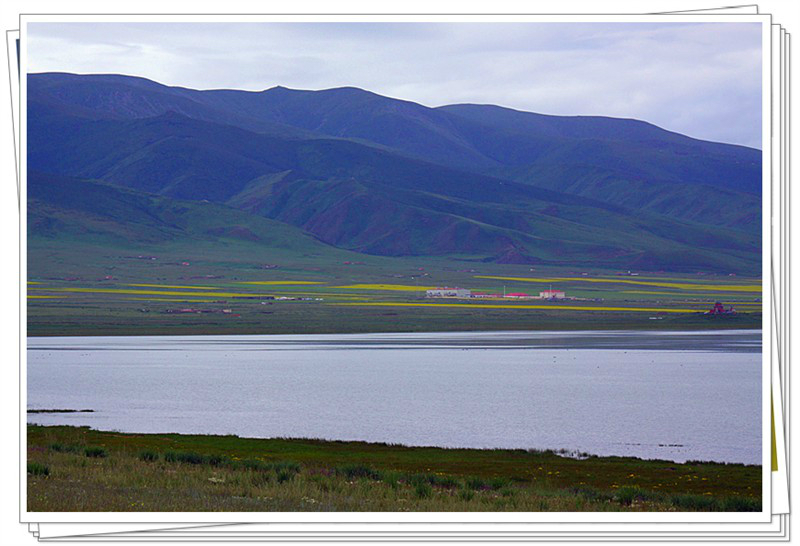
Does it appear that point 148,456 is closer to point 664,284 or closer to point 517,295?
point 517,295

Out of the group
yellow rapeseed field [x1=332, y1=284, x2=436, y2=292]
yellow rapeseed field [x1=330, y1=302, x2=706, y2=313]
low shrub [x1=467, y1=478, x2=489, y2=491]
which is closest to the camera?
low shrub [x1=467, y1=478, x2=489, y2=491]

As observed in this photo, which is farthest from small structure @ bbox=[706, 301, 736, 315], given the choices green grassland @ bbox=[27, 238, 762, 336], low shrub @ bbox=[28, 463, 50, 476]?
low shrub @ bbox=[28, 463, 50, 476]

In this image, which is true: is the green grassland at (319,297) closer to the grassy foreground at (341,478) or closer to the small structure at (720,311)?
the small structure at (720,311)

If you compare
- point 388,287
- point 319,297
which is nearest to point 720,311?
point 319,297

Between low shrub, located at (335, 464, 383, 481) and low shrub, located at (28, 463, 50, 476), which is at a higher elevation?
low shrub, located at (28, 463, 50, 476)

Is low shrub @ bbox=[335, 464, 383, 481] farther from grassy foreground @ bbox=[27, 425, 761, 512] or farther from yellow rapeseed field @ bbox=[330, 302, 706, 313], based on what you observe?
yellow rapeseed field @ bbox=[330, 302, 706, 313]

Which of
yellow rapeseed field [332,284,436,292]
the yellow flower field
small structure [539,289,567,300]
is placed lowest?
small structure [539,289,567,300]
